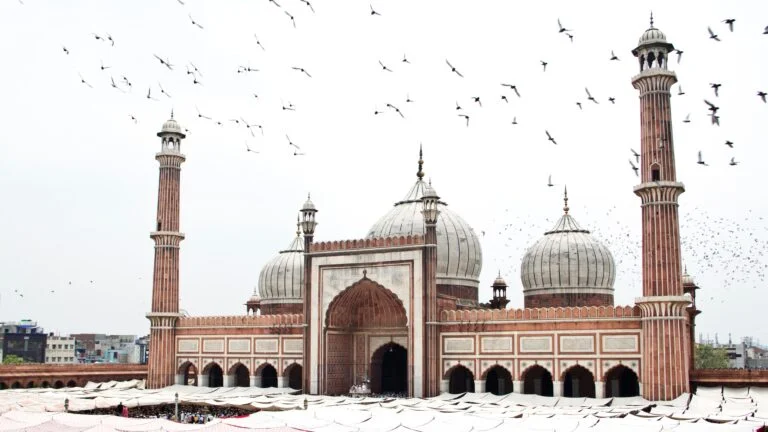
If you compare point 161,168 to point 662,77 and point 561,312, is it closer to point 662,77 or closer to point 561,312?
point 561,312

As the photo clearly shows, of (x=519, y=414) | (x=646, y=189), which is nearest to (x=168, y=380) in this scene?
(x=519, y=414)

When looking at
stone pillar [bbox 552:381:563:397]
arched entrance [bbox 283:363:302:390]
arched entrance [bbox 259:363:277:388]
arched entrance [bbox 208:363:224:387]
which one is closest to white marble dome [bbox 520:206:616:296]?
stone pillar [bbox 552:381:563:397]

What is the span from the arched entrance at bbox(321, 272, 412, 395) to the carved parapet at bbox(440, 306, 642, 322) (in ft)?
8.41

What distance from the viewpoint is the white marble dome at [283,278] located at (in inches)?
1566

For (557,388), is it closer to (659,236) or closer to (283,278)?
(659,236)

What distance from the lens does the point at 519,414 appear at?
875 inches

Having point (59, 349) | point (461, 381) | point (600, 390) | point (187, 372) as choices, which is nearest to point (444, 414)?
point (600, 390)

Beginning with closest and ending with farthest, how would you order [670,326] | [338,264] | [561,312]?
1. [670,326]
2. [561,312]
3. [338,264]

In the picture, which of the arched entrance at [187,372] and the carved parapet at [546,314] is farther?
the arched entrance at [187,372]

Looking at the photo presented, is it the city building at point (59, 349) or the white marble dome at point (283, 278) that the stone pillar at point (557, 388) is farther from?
the city building at point (59, 349)

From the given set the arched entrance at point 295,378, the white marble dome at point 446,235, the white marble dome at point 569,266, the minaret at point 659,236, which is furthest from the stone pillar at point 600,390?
the arched entrance at point 295,378

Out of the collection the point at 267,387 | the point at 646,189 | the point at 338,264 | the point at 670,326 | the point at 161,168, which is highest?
the point at 161,168

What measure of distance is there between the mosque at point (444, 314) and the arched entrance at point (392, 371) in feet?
0.18

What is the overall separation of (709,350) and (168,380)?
103 feet
